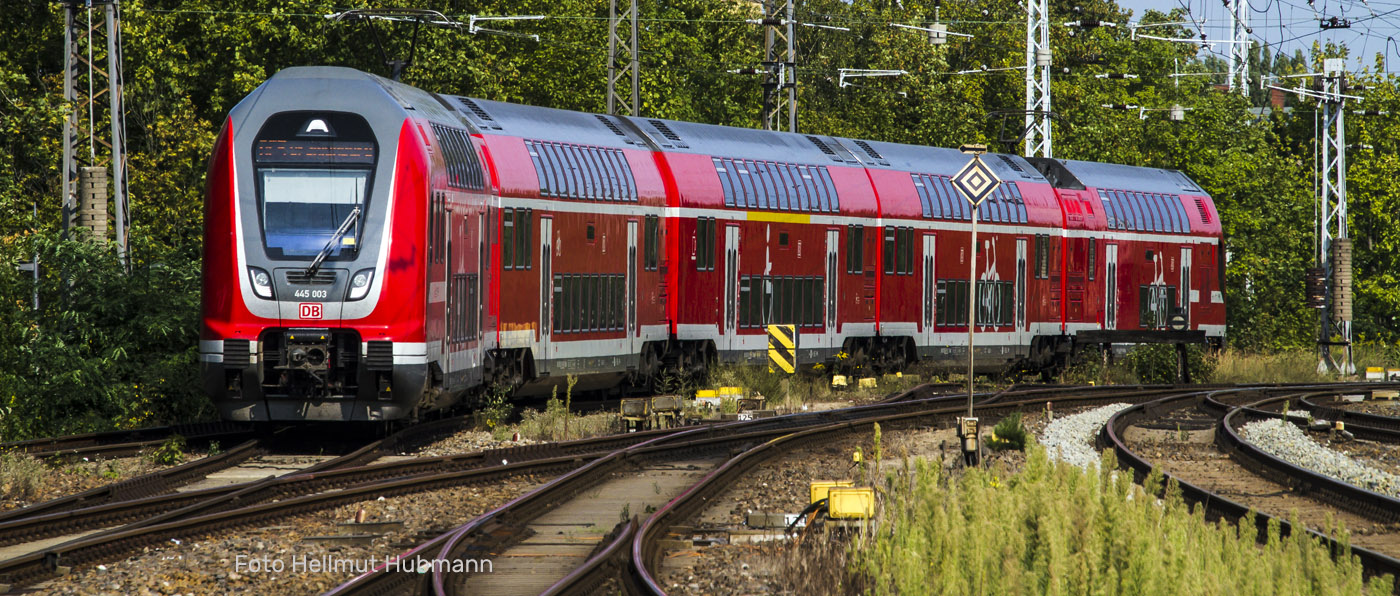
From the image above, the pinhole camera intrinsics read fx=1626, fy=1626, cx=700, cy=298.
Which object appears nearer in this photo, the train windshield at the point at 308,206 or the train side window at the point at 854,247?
the train windshield at the point at 308,206

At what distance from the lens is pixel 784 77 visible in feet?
122

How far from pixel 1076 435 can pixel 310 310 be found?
383 inches

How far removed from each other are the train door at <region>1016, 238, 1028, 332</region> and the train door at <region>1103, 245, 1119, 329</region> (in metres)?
3.34

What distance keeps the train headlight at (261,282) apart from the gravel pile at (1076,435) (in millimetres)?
7962

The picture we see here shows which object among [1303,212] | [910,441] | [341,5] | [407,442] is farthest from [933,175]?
[1303,212]

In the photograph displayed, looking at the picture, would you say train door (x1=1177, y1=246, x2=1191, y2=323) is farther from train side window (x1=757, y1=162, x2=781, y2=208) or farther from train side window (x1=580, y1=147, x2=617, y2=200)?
train side window (x1=580, y1=147, x2=617, y2=200)

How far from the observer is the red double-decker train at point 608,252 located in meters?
16.1

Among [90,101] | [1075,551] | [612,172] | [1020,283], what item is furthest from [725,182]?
[1075,551]

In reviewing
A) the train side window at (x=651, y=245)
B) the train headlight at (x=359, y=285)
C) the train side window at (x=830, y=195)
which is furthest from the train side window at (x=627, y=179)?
the train headlight at (x=359, y=285)

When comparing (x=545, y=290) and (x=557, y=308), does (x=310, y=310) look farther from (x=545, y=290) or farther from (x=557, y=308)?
(x=557, y=308)

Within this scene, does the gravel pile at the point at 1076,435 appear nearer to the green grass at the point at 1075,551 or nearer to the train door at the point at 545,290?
the train door at the point at 545,290

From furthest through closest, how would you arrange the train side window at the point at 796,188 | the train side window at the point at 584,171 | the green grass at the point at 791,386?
the train side window at the point at 796,188 → the green grass at the point at 791,386 → the train side window at the point at 584,171

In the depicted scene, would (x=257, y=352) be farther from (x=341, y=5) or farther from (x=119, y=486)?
(x=341, y=5)

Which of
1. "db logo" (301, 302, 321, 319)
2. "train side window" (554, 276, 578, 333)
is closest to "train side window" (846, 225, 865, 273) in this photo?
"train side window" (554, 276, 578, 333)
